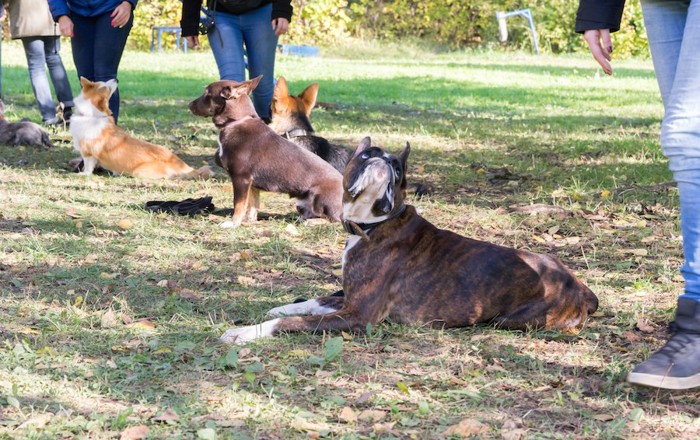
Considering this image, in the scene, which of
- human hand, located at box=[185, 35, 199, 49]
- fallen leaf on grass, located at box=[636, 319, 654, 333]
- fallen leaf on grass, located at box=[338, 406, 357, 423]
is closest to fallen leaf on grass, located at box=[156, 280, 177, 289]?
fallen leaf on grass, located at box=[338, 406, 357, 423]

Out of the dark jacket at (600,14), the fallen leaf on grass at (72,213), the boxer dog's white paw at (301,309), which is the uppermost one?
the dark jacket at (600,14)

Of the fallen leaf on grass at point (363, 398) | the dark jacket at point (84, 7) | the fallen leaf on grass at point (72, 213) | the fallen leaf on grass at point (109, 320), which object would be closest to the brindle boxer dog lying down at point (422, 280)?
the fallen leaf on grass at point (109, 320)

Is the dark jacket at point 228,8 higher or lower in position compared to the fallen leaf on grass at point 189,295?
higher

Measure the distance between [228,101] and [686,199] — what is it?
4.06 meters

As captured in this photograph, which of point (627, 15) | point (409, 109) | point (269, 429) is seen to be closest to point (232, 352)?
point (269, 429)

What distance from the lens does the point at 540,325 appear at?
4.32 meters

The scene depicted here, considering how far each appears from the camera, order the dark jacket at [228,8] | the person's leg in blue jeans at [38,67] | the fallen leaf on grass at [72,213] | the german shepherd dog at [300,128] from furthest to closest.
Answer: the person's leg in blue jeans at [38,67], the german shepherd dog at [300,128], the dark jacket at [228,8], the fallen leaf on grass at [72,213]

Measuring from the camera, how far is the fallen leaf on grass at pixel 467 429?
10.5 ft

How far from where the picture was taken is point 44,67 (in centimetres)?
1133

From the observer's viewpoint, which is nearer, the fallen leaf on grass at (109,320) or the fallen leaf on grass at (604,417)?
the fallen leaf on grass at (604,417)

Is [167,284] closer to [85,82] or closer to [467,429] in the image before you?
[467,429]

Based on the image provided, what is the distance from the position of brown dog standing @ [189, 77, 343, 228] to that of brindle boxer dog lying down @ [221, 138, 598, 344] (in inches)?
93.4

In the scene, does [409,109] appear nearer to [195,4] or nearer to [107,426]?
[195,4]

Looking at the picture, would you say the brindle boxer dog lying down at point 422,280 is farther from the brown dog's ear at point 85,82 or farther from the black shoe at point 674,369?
the brown dog's ear at point 85,82
